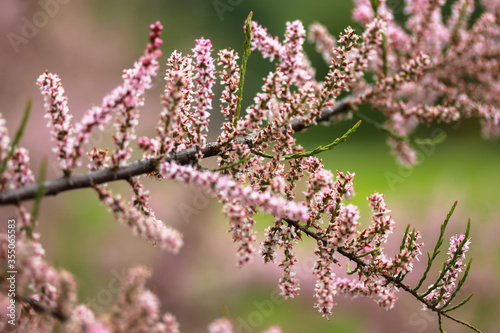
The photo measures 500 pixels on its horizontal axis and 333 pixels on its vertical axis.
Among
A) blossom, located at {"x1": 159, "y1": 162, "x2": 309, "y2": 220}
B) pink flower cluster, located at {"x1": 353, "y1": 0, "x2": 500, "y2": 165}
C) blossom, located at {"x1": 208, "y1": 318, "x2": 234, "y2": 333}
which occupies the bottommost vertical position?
blossom, located at {"x1": 208, "y1": 318, "x2": 234, "y2": 333}

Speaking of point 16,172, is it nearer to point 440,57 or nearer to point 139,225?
point 139,225

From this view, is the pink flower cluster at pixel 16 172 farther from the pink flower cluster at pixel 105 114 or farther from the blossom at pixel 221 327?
the blossom at pixel 221 327

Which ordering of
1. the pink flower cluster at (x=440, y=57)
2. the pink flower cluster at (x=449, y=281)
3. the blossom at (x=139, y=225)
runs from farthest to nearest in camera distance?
A: the pink flower cluster at (x=440, y=57) < the pink flower cluster at (x=449, y=281) < the blossom at (x=139, y=225)

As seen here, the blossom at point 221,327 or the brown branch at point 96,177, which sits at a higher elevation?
the brown branch at point 96,177

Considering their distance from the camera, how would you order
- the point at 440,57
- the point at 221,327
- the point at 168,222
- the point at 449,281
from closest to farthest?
the point at 221,327 → the point at 449,281 → the point at 440,57 → the point at 168,222

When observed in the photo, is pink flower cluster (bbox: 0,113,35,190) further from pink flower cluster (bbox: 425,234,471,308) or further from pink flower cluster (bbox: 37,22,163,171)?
pink flower cluster (bbox: 425,234,471,308)

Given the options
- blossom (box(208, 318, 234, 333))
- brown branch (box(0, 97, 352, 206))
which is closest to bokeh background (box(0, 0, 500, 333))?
brown branch (box(0, 97, 352, 206))

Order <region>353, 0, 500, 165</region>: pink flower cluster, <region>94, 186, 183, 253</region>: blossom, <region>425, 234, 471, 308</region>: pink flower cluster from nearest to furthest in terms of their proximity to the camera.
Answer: <region>94, 186, 183, 253</region>: blossom → <region>425, 234, 471, 308</region>: pink flower cluster → <region>353, 0, 500, 165</region>: pink flower cluster

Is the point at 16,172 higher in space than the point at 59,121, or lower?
lower

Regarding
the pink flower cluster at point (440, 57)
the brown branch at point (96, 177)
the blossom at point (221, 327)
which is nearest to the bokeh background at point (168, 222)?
the pink flower cluster at point (440, 57)

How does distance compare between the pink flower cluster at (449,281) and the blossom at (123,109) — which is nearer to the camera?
the blossom at (123,109)

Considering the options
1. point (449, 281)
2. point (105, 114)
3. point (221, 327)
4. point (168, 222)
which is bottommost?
point (221, 327)

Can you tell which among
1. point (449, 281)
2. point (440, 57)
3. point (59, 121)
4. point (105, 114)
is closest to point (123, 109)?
point (105, 114)

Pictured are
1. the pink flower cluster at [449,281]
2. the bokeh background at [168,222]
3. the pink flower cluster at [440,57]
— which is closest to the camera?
the pink flower cluster at [449,281]
